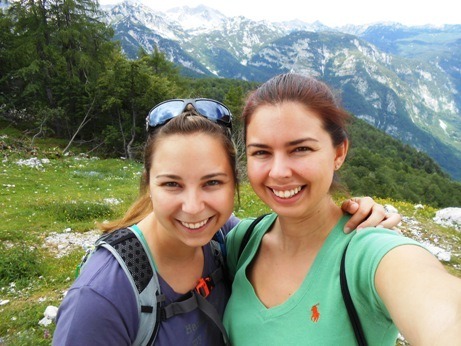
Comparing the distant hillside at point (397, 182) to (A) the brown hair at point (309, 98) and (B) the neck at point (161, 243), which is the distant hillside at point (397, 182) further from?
(B) the neck at point (161, 243)

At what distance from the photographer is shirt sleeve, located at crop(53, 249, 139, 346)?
1.75 metres

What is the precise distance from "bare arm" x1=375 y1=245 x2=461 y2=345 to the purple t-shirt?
4.10 ft

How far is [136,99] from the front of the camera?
26.2 m

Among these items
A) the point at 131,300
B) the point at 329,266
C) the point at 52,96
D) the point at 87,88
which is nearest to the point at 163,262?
the point at 131,300

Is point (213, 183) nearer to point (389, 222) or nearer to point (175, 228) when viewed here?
point (175, 228)

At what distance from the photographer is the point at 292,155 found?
2.11 m

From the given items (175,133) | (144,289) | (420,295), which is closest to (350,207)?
(420,295)

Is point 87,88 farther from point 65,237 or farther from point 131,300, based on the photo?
point 131,300

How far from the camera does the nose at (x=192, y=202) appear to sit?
7.17 feet

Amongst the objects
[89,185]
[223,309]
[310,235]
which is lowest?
[89,185]

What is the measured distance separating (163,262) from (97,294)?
1.95 feet

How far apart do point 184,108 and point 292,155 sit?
966mm

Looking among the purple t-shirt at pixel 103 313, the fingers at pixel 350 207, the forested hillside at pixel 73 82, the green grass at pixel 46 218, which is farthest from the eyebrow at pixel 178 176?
the forested hillside at pixel 73 82

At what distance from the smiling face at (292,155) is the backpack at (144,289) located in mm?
831
